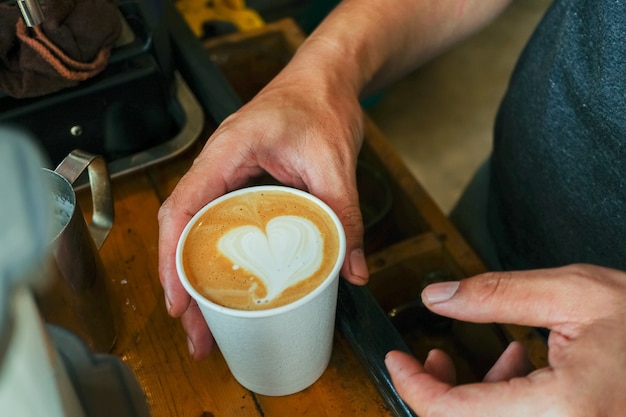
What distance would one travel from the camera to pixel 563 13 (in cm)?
86

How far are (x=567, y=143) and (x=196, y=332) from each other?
53 cm

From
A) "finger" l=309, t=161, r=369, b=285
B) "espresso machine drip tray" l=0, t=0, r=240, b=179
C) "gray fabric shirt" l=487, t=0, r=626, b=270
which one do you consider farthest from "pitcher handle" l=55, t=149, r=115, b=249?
"gray fabric shirt" l=487, t=0, r=626, b=270

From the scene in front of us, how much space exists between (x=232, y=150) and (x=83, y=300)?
0.72ft

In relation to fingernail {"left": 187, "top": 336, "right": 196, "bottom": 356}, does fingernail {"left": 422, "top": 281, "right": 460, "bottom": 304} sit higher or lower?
higher

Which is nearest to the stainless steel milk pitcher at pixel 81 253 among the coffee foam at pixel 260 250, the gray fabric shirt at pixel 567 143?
the coffee foam at pixel 260 250

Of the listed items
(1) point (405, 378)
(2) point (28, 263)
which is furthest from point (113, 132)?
(2) point (28, 263)

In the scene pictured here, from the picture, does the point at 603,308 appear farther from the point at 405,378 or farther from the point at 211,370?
the point at 211,370

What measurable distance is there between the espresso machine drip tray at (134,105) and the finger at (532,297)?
45cm

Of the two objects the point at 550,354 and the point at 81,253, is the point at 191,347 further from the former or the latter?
the point at 550,354

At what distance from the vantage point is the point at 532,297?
1.84ft

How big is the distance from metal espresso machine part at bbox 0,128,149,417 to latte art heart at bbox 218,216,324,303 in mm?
201

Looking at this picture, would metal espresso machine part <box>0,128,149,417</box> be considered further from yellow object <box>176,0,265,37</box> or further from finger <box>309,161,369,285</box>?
yellow object <box>176,0,265,37</box>

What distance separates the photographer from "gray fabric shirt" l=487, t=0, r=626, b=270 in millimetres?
778

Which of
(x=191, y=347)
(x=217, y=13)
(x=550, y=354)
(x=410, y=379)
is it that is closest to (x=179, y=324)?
(x=191, y=347)
